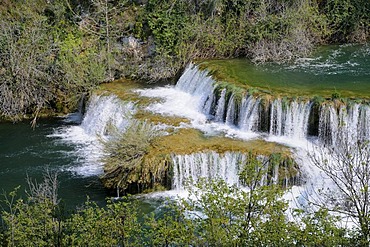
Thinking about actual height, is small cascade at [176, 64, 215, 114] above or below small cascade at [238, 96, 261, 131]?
above

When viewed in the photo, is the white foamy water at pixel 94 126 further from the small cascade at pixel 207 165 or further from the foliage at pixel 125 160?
the small cascade at pixel 207 165

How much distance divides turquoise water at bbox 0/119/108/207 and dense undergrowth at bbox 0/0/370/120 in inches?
54.9

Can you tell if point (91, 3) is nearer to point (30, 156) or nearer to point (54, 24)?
point (54, 24)

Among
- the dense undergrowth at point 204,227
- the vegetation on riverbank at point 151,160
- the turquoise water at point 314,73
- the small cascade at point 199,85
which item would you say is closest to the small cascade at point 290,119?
the turquoise water at point 314,73

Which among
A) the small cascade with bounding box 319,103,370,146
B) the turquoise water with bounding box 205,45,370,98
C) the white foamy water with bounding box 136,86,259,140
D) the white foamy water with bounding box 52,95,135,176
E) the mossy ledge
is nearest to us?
the mossy ledge

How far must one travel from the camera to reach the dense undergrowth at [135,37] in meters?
24.1

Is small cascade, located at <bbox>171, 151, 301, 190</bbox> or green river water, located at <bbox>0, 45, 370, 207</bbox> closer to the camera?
small cascade, located at <bbox>171, 151, 301, 190</bbox>

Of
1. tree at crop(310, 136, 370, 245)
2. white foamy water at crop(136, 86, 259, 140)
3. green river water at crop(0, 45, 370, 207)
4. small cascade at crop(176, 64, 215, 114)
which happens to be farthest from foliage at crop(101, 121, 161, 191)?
tree at crop(310, 136, 370, 245)

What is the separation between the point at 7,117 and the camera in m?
24.0

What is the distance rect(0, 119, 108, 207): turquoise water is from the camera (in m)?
17.7

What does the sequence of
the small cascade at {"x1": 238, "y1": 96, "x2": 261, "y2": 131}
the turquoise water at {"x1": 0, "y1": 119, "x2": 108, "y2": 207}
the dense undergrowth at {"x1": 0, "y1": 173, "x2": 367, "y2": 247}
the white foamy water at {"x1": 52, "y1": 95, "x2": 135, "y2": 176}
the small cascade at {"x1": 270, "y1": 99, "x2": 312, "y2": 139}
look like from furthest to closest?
1. the white foamy water at {"x1": 52, "y1": 95, "x2": 135, "y2": 176}
2. the small cascade at {"x1": 238, "y1": 96, "x2": 261, "y2": 131}
3. the small cascade at {"x1": 270, "y1": 99, "x2": 312, "y2": 139}
4. the turquoise water at {"x1": 0, "y1": 119, "x2": 108, "y2": 207}
5. the dense undergrowth at {"x1": 0, "y1": 173, "x2": 367, "y2": 247}

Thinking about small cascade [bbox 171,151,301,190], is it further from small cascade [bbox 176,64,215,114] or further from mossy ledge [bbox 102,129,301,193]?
small cascade [bbox 176,64,215,114]

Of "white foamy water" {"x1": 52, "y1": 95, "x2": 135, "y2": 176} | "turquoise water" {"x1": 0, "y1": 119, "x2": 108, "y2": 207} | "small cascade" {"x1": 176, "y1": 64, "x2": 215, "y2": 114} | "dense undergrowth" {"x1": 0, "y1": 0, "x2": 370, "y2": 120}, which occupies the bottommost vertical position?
"turquoise water" {"x1": 0, "y1": 119, "x2": 108, "y2": 207}

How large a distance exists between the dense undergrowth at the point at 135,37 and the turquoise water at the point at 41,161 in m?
1.39
